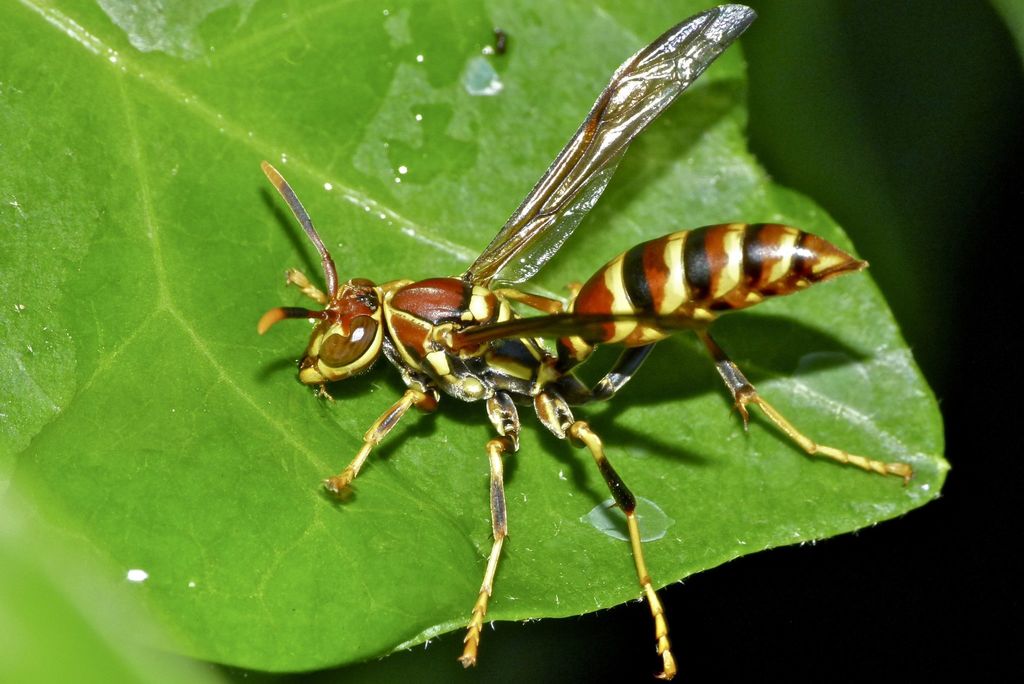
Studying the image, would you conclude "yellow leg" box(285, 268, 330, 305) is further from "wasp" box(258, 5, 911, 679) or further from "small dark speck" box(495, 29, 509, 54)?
"small dark speck" box(495, 29, 509, 54)

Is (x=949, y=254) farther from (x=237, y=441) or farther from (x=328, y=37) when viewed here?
(x=237, y=441)

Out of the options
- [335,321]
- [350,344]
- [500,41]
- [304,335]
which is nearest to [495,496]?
[350,344]

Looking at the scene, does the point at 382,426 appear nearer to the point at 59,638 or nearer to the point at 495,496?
the point at 495,496

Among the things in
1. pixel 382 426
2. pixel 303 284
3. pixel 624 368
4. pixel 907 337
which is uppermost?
pixel 303 284

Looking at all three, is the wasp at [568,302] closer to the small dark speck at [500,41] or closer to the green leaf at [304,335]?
the green leaf at [304,335]

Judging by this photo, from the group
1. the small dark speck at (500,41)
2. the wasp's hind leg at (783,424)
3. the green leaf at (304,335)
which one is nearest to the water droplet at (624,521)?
the green leaf at (304,335)

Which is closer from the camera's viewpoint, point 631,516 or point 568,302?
point 631,516

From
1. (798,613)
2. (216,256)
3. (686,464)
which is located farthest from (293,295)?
(798,613)
